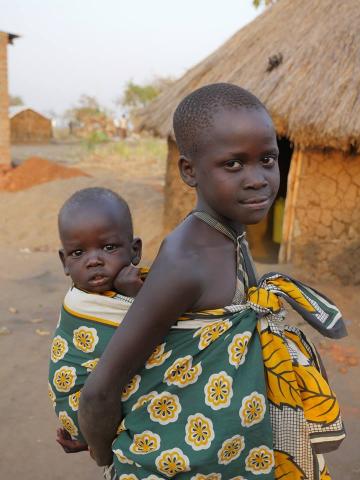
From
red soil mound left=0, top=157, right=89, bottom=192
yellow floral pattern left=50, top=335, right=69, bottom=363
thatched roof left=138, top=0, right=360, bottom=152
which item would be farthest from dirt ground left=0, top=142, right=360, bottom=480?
yellow floral pattern left=50, top=335, right=69, bottom=363

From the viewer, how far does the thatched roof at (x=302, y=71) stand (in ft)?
16.8

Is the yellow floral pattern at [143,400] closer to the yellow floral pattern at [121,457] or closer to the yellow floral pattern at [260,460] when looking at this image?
the yellow floral pattern at [121,457]

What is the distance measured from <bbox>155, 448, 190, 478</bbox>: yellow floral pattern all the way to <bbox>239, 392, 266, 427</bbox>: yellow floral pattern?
14 cm

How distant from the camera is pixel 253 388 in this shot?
3.65 ft

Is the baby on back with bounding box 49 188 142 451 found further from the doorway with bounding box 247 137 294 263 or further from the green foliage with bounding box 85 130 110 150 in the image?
the green foliage with bounding box 85 130 110 150

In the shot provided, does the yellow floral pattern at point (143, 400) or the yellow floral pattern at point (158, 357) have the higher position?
the yellow floral pattern at point (158, 357)

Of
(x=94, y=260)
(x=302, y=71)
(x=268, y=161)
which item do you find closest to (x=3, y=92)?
(x=302, y=71)

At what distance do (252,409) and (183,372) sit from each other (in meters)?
0.16

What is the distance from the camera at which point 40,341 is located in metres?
4.53

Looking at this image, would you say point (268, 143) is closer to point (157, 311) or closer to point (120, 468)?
point (157, 311)

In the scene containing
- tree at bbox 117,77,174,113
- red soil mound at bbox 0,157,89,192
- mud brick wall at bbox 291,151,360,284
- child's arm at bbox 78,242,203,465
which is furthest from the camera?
tree at bbox 117,77,174,113

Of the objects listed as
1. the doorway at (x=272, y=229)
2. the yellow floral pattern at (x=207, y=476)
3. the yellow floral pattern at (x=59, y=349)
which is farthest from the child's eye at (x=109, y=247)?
the doorway at (x=272, y=229)

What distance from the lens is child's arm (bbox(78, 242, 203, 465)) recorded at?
3.51 ft

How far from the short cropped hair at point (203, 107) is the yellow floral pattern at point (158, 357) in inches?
16.2
